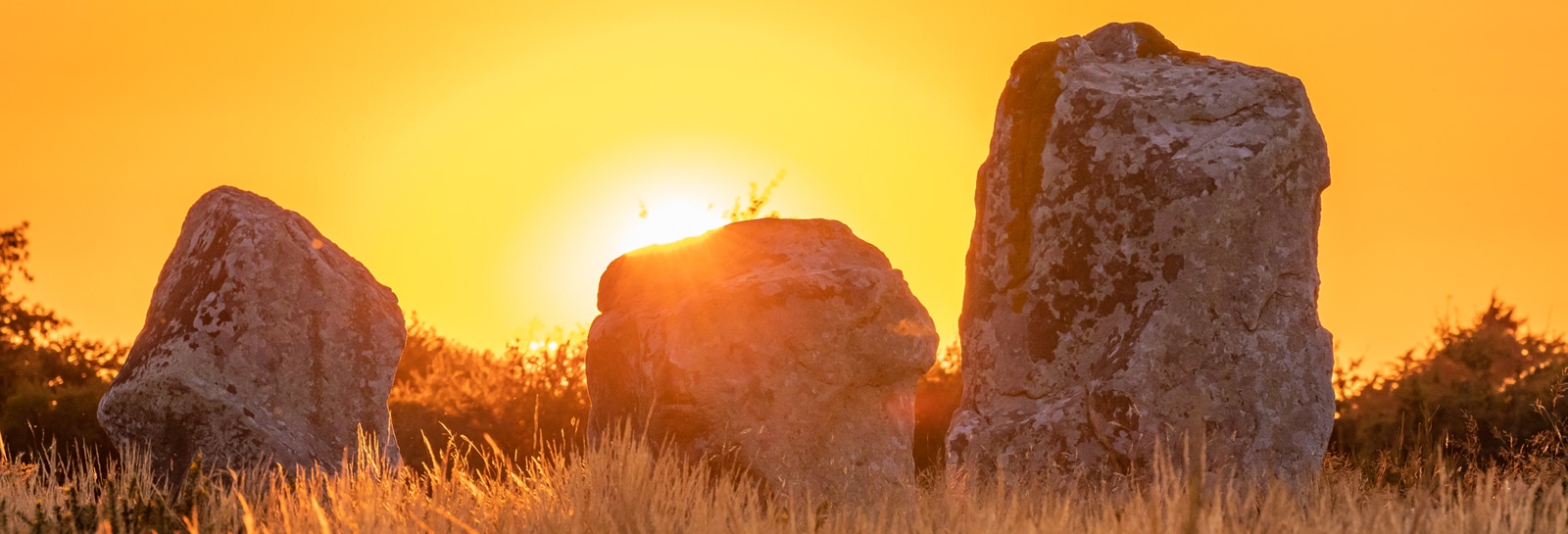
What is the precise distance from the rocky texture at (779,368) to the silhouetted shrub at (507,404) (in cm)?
393

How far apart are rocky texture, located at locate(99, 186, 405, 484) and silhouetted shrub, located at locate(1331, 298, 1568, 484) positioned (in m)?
7.64

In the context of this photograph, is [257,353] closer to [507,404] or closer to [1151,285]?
[507,404]

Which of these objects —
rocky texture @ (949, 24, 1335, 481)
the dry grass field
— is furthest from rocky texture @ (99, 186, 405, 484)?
rocky texture @ (949, 24, 1335, 481)

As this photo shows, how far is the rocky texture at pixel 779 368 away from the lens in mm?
8867

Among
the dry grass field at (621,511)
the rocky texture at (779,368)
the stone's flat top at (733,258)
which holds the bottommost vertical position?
the dry grass field at (621,511)

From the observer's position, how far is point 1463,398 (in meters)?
14.3

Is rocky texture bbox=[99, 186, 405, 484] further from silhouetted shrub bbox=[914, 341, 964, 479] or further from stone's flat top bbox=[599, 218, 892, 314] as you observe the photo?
silhouetted shrub bbox=[914, 341, 964, 479]

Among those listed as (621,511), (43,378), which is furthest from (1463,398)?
(43,378)

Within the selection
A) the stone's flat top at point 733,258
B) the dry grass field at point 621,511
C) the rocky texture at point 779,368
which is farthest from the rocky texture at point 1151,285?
the dry grass field at point 621,511

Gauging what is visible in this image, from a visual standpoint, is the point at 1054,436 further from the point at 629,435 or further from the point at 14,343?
the point at 14,343

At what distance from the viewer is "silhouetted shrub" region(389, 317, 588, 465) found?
47.6 ft

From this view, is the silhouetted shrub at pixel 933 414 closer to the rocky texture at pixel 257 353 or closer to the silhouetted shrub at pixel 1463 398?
the silhouetted shrub at pixel 1463 398

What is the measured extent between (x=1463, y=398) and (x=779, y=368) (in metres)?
8.31

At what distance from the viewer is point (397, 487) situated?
7.40m
